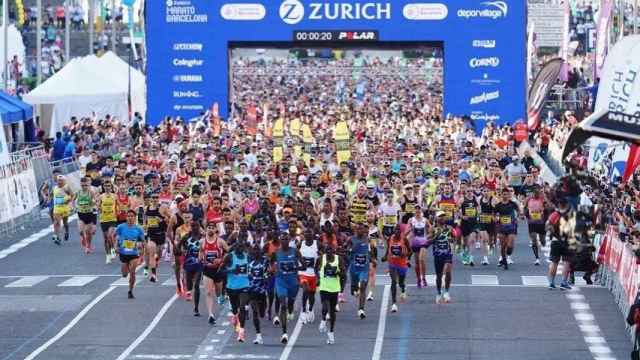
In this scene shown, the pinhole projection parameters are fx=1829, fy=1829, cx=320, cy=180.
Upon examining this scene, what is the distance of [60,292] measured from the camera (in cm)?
3027

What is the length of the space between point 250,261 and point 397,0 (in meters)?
Answer: 32.0

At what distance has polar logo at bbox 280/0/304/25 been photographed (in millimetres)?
55844

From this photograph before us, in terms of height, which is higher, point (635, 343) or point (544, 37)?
point (544, 37)

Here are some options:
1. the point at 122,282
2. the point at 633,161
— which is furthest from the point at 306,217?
the point at 633,161

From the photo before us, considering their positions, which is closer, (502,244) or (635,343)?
(635,343)

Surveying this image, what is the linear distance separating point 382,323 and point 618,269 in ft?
13.0

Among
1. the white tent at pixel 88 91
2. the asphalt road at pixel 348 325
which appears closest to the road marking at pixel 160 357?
the asphalt road at pixel 348 325

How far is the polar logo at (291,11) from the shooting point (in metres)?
55.8

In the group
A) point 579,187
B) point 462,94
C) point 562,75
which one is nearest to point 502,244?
point 579,187

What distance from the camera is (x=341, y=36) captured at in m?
55.4

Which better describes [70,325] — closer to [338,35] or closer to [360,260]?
[360,260]

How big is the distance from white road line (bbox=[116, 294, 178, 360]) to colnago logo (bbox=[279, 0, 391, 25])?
26954 millimetres

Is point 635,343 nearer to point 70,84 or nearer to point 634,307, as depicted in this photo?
point 634,307

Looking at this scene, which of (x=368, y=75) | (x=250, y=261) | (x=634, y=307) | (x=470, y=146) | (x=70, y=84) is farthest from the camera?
(x=368, y=75)
